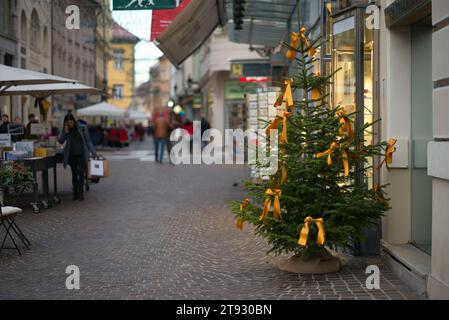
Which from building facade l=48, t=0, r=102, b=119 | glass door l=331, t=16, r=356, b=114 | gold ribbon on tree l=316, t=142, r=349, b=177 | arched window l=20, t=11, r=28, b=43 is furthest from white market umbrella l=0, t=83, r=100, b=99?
building facade l=48, t=0, r=102, b=119

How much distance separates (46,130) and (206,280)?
34.4ft

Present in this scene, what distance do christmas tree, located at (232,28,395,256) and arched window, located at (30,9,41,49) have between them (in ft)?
74.2

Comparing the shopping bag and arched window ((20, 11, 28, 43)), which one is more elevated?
arched window ((20, 11, 28, 43))

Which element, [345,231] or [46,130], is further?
[46,130]

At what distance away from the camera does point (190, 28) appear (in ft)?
46.2

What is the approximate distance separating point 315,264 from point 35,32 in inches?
1090

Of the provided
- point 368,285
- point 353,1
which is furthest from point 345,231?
point 353,1

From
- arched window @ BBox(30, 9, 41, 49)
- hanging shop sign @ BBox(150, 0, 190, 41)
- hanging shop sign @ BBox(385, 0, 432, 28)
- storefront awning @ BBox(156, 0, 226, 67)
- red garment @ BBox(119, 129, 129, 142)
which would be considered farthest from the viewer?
red garment @ BBox(119, 129, 129, 142)

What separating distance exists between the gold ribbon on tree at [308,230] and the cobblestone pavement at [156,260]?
1.32 ft

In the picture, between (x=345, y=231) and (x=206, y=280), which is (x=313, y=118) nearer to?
(x=345, y=231)

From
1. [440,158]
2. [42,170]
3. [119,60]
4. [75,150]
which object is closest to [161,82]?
[119,60]

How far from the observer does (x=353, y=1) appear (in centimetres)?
903

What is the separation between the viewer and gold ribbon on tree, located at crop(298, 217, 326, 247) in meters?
7.17

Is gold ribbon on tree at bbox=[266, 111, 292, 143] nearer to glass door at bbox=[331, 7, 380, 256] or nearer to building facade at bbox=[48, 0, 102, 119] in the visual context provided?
glass door at bbox=[331, 7, 380, 256]
